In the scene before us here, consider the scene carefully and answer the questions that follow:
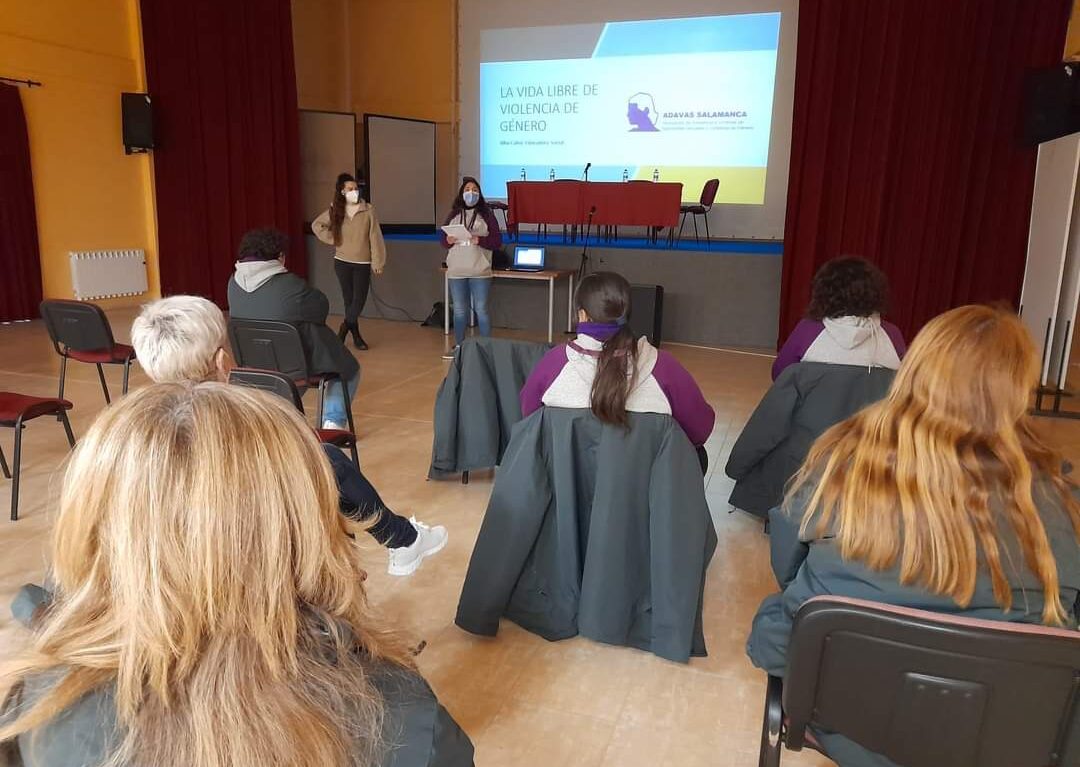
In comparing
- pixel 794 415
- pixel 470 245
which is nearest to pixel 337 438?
pixel 794 415

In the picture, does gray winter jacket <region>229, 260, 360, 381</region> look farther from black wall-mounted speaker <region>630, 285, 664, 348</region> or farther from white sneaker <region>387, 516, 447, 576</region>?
black wall-mounted speaker <region>630, 285, 664, 348</region>

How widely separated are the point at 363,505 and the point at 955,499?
149 cm

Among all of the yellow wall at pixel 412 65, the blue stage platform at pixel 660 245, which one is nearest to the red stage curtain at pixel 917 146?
the blue stage platform at pixel 660 245

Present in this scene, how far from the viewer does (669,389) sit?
6.49ft

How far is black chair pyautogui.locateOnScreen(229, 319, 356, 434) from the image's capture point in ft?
11.1

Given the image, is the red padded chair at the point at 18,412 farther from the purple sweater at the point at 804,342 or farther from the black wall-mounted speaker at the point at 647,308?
the black wall-mounted speaker at the point at 647,308

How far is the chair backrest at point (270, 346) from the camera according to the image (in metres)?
3.38

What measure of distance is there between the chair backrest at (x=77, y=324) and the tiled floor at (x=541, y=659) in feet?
1.58

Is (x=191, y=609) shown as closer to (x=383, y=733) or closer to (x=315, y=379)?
(x=383, y=733)

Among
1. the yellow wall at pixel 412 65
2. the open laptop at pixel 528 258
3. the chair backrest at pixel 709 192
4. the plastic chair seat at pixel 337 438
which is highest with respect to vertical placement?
the yellow wall at pixel 412 65

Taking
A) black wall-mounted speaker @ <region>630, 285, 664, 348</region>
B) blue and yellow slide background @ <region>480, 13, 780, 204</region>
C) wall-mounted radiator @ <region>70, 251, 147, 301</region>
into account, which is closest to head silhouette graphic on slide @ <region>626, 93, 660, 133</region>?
blue and yellow slide background @ <region>480, 13, 780, 204</region>

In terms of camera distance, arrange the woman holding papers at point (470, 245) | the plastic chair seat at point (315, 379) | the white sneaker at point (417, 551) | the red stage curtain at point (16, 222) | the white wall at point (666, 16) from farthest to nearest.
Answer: the white wall at point (666, 16)
the red stage curtain at point (16, 222)
the woman holding papers at point (470, 245)
the plastic chair seat at point (315, 379)
the white sneaker at point (417, 551)

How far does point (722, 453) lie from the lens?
12.9 feet

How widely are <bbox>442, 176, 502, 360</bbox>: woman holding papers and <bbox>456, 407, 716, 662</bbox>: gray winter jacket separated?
152 inches
